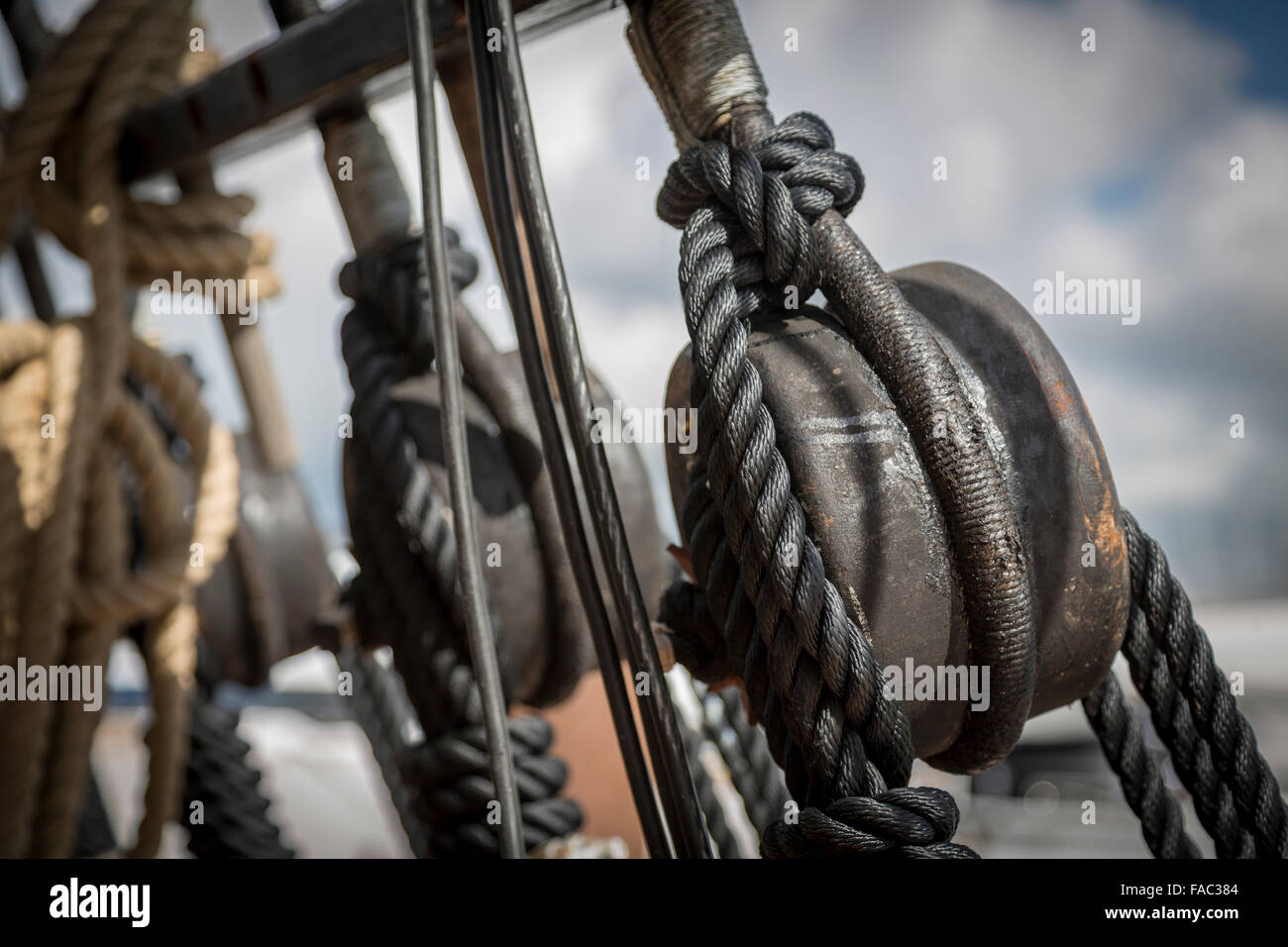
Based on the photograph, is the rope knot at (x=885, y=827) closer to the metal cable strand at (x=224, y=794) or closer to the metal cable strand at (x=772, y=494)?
the metal cable strand at (x=772, y=494)

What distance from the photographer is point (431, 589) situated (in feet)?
3.00

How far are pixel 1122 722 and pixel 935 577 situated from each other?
0.92ft

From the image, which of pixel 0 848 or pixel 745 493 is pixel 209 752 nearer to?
pixel 0 848

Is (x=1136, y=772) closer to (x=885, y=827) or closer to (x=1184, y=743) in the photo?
(x=1184, y=743)

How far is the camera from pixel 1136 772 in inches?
31.3

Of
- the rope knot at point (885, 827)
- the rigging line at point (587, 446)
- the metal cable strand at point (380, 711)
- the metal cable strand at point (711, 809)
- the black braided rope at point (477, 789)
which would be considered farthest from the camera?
the metal cable strand at point (380, 711)

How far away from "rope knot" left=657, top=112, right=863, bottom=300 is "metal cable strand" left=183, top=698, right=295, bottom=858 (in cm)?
94

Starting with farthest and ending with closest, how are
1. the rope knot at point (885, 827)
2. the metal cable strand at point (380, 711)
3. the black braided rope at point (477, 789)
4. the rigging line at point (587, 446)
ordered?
the metal cable strand at point (380, 711) → the black braided rope at point (477, 789) → the rigging line at point (587, 446) → the rope knot at point (885, 827)

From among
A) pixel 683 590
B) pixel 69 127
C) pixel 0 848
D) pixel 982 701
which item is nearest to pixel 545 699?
pixel 683 590

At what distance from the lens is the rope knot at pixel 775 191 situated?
661mm

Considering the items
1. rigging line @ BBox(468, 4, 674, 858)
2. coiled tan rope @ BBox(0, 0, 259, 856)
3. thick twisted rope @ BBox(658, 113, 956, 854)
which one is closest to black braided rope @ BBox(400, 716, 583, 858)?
rigging line @ BBox(468, 4, 674, 858)

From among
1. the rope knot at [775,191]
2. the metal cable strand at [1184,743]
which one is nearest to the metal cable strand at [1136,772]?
the metal cable strand at [1184,743]

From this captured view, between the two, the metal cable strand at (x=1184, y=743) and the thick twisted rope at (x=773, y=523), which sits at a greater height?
the thick twisted rope at (x=773, y=523)

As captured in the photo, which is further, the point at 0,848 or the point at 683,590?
the point at 0,848
